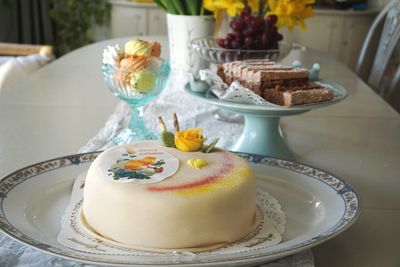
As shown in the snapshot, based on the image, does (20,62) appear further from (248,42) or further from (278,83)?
(278,83)

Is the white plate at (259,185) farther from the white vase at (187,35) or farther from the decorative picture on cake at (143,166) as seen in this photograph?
the white vase at (187,35)

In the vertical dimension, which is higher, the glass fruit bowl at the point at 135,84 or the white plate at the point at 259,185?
the glass fruit bowl at the point at 135,84

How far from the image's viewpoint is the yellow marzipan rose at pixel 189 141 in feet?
2.56

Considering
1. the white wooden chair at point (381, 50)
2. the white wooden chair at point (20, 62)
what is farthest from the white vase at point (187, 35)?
the white wooden chair at point (381, 50)

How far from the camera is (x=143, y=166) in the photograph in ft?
2.38

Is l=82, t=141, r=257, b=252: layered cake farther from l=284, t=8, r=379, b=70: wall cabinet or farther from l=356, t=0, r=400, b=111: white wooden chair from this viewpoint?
l=284, t=8, r=379, b=70: wall cabinet

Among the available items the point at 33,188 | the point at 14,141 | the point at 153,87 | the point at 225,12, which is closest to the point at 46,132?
the point at 14,141

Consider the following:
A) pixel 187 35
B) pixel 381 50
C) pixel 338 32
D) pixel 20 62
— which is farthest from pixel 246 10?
pixel 338 32

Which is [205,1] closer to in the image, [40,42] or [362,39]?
[362,39]

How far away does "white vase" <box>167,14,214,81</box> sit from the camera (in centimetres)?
152

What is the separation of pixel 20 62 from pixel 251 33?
2.91 ft

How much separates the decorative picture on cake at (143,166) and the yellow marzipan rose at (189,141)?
0.03 m

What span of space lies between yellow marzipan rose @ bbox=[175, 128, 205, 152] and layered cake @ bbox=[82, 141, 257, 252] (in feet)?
0.10

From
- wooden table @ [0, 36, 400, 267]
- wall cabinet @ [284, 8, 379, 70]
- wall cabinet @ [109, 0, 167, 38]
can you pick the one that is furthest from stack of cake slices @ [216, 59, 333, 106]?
wall cabinet @ [109, 0, 167, 38]
